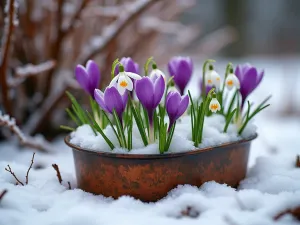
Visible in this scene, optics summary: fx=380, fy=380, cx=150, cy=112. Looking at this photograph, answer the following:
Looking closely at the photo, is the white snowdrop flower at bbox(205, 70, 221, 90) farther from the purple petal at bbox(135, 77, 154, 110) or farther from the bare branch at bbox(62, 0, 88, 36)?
the bare branch at bbox(62, 0, 88, 36)

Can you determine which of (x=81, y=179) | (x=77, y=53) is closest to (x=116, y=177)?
(x=81, y=179)

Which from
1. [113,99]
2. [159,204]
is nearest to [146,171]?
[159,204]

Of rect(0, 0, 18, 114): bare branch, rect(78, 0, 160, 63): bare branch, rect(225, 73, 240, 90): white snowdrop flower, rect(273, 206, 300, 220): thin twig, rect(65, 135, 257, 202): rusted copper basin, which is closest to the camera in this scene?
rect(273, 206, 300, 220): thin twig

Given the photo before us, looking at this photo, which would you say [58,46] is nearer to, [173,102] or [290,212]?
[173,102]

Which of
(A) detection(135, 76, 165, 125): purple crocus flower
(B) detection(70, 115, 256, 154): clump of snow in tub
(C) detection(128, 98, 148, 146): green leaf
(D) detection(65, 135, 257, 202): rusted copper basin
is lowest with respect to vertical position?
(D) detection(65, 135, 257, 202): rusted copper basin

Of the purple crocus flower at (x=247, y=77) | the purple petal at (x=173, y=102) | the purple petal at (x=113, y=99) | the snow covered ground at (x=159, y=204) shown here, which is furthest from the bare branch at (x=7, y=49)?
the purple crocus flower at (x=247, y=77)

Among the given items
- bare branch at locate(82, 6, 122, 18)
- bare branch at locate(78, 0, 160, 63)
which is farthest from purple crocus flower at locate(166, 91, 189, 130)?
bare branch at locate(82, 6, 122, 18)

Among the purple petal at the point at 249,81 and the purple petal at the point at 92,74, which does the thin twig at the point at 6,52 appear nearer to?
the purple petal at the point at 92,74

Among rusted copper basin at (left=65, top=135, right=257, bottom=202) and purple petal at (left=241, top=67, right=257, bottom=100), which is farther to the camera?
purple petal at (left=241, top=67, right=257, bottom=100)
